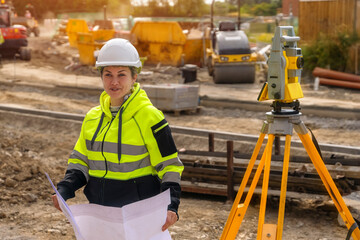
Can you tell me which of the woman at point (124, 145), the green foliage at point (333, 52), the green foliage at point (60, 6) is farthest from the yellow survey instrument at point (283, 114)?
the green foliage at point (60, 6)

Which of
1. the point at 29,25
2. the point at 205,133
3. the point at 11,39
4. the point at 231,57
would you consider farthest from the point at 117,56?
the point at 29,25

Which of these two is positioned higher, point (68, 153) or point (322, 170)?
point (322, 170)

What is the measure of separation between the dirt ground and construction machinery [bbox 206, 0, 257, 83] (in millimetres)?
558

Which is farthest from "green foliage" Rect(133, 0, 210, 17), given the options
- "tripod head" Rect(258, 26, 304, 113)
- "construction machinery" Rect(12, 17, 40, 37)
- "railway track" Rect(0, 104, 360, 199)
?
"tripod head" Rect(258, 26, 304, 113)

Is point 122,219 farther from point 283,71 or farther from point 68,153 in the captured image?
point 68,153

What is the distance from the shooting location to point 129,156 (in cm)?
362

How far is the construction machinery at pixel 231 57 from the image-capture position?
19.1 meters

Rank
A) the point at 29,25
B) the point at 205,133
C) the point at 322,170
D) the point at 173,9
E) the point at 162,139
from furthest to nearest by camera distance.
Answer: the point at 173,9, the point at 29,25, the point at 205,133, the point at 322,170, the point at 162,139

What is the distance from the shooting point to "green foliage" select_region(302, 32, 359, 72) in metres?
20.9

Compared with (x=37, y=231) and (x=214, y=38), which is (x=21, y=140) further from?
(x=214, y=38)

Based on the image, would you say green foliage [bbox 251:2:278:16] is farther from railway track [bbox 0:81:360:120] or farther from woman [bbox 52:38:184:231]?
woman [bbox 52:38:184:231]

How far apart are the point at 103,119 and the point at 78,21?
2670 centimetres

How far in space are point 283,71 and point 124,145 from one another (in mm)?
1206

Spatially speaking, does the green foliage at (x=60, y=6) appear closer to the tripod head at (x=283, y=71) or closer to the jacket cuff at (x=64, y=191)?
the tripod head at (x=283, y=71)
